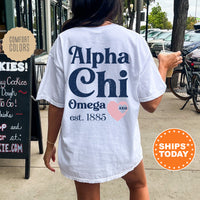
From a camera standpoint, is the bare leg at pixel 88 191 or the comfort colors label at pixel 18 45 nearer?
the bare leg at pixel 88 191

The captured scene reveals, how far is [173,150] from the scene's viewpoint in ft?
12.3

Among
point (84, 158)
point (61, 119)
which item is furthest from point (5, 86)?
point (84, 158)

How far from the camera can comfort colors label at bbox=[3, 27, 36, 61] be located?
330 cm

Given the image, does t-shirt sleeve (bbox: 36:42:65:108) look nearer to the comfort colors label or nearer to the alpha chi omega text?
the alpha chi omega text

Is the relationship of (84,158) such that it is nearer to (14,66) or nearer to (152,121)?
(14,66)

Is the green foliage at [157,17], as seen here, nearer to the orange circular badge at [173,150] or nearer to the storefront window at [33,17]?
the storefront window at [33,17]

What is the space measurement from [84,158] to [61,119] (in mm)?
275

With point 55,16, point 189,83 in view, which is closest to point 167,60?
point 189,83

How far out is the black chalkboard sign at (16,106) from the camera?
3254 millimetres

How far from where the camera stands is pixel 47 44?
1220cm

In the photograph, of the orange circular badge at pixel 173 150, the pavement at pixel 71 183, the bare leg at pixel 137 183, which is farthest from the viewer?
the orange circular badge at pixel 173 150

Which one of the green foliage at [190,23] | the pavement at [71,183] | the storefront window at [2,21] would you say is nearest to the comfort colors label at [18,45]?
the pavement at [71,183]

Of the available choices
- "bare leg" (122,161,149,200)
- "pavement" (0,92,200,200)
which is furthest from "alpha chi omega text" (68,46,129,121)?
"pavement" (0,92,200,200)

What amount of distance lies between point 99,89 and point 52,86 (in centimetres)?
27
